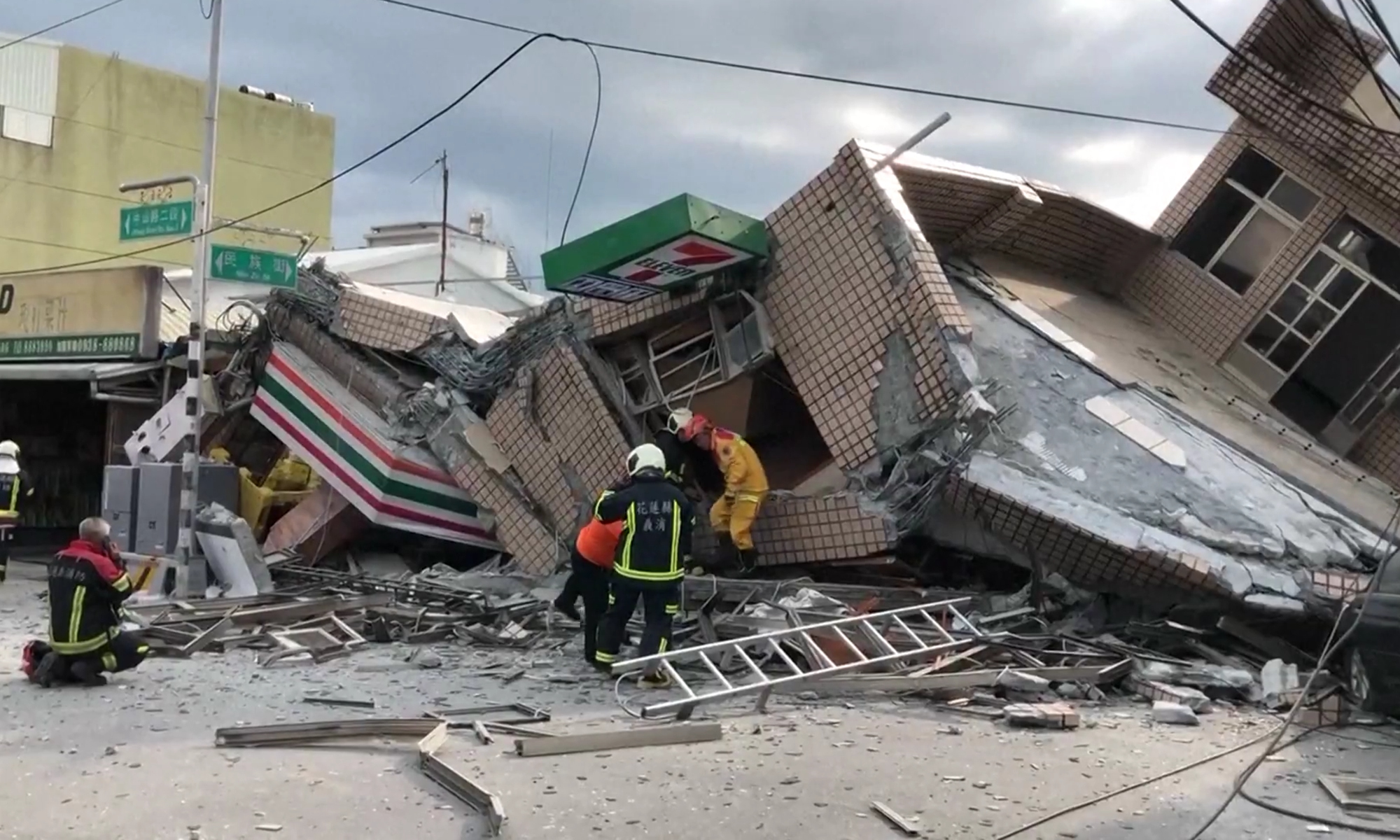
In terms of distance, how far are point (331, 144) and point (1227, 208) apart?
94.4ft

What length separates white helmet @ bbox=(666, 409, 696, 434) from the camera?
10.1 meters

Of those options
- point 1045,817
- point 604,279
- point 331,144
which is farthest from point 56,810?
point 331,144

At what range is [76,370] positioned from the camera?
15.8m

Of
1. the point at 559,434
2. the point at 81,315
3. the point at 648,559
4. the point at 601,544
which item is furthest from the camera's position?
the point at 81,315

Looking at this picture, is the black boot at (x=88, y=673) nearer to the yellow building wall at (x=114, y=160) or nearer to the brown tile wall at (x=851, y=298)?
the brown tile wall at (x=851, y=298)

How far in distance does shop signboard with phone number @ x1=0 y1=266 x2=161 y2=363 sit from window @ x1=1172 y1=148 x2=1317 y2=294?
12.7 meters

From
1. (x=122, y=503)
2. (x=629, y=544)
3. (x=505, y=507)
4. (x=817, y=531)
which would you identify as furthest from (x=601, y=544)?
(x=122, y=503)

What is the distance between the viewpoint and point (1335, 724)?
706cm

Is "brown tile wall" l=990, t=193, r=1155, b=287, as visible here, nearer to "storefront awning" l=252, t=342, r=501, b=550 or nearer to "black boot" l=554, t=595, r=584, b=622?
"black boot" l=554, t=595, r=584, b=622

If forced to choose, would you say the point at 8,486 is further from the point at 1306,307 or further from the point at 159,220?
the point at 1306,307

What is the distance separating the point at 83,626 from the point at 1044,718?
231 inches

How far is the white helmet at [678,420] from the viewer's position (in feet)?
33.2

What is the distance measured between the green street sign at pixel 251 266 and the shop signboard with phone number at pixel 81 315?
4.56 m

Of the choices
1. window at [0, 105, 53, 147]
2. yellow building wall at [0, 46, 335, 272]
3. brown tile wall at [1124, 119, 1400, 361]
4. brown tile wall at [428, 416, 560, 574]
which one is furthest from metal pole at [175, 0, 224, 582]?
window at [0, 105, 53, 147]
